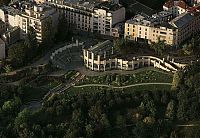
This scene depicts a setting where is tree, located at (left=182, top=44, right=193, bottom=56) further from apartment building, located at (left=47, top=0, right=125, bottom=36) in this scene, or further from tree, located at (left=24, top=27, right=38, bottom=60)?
tree, located at (left=24, top=27, right=38, bottom=60)

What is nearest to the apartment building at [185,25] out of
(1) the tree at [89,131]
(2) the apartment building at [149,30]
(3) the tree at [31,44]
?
(2) the apartment building at [149,30]

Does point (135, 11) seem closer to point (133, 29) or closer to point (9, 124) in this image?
point (133, 29)

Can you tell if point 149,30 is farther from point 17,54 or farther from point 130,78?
point 17,54

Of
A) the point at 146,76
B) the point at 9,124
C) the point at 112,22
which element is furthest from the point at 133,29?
the point at 9,124

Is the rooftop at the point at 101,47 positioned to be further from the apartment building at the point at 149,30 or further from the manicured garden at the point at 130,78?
the manicured garden at the point at 130,78

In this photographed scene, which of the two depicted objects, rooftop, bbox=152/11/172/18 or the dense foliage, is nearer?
the dense foliage

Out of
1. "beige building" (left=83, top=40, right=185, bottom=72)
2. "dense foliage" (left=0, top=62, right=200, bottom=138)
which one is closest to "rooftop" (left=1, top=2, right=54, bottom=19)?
"beige building" (left=83, top=40, right=185, bottom=72)
